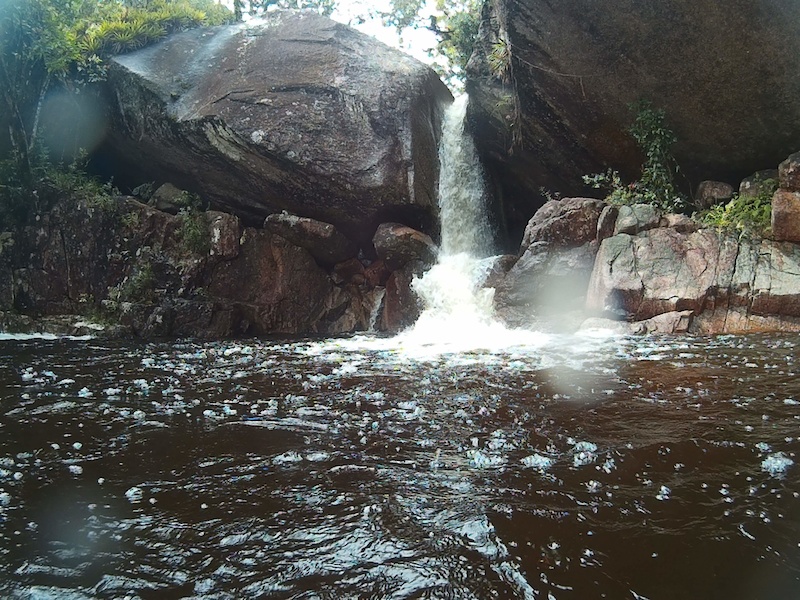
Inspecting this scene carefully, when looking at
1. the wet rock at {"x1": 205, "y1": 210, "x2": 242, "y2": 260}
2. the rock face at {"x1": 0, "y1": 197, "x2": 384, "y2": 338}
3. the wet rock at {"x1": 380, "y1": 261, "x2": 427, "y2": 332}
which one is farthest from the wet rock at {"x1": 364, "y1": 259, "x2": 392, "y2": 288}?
the wet rock at {"x1": 205, "y1": 210, "x2": 242, "y2": 260}

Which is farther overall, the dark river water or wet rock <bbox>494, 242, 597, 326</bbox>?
wet rock <bbox>494, 242, 597, 326</bbox>

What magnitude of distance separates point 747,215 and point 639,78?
146 inches

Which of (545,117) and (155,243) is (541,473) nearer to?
(545,117)

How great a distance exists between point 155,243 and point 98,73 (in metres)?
5.19

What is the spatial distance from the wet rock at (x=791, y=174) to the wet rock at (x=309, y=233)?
33.1ft

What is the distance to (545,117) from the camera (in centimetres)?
1257

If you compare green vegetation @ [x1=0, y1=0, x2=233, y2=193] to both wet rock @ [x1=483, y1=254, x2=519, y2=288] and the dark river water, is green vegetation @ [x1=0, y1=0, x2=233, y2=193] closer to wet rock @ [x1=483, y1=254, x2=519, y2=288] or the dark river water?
the dark river water

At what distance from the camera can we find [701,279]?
8.91m

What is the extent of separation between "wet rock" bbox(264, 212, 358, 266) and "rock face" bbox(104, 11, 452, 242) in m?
0.34

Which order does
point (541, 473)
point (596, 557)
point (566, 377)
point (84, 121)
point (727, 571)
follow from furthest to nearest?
point (84, 121) < point (566, 377) < point (541, 473) < point (596, 557) < point (727, 571)

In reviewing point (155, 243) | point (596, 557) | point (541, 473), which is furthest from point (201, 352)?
point (596, 557)

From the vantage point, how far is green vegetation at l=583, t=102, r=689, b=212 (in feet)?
36.3

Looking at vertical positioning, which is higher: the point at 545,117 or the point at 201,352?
the point at 545,117

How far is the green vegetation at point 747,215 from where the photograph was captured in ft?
30.0
